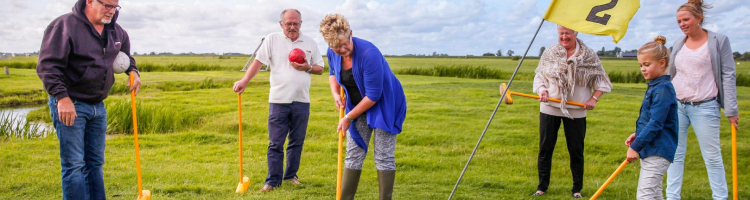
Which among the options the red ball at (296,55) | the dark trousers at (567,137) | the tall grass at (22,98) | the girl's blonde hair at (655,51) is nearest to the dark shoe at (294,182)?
the red ball at (296,55)

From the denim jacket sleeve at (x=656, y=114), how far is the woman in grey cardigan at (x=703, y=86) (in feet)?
4.31

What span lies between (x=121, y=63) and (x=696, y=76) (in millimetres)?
4890

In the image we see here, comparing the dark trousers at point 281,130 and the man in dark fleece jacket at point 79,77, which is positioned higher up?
the man in dark fleece jacket at point 79,77

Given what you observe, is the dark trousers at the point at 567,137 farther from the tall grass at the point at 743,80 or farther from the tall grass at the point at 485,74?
the tall grass at the point at 743,80

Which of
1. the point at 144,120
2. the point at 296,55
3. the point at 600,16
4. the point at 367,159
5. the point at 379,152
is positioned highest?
the point at 600,16

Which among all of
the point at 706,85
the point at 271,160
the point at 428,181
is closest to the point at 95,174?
the point at 271,160

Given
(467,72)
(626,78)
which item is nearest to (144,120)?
(467,72)

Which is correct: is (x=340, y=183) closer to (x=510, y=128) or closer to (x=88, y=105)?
(x=88, y=105)

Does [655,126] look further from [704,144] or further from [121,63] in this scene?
[121,63]

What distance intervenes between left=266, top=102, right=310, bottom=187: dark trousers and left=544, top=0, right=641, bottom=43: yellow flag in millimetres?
2664

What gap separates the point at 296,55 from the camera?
530cm

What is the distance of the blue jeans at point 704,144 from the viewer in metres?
4.98

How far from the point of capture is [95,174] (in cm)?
436

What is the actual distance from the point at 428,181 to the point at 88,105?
3824 millimetres
